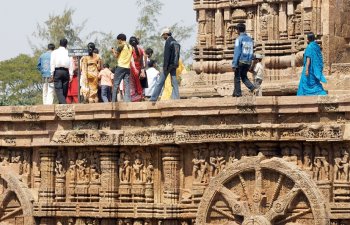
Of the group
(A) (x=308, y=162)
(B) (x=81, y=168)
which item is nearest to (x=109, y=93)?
(B) (x=81, y=168)

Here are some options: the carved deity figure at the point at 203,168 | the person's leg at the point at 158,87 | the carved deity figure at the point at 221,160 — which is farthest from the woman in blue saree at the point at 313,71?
the person's leg at the point at 158,87

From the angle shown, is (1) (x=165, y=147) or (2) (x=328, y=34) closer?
(1) (x=165, y=147)

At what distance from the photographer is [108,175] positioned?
3119 centimetres

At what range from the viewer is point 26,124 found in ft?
106

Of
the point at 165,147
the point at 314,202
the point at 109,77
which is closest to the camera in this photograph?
the point at 314,202

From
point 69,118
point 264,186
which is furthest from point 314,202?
point 69,118

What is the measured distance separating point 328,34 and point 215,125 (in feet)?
15.2

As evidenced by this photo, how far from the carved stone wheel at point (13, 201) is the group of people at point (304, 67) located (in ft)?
15.1

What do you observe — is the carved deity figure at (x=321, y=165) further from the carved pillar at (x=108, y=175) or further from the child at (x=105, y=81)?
the child at (x=105, y=81)

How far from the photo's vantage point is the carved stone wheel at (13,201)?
3216cm

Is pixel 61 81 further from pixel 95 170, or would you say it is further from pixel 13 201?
pixel 13 201

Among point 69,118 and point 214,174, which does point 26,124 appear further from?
point 214,174

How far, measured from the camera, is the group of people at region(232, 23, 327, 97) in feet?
96.9

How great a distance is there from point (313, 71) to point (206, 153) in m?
2.32
